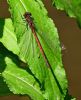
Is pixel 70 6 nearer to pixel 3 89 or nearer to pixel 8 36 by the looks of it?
pixel 8 36

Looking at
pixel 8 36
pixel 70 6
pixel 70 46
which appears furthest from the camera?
pixel 70 46

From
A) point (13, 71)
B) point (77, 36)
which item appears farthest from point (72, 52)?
point (13, 71)

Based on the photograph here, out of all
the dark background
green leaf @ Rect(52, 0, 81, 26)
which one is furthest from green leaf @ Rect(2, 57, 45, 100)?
the dark background

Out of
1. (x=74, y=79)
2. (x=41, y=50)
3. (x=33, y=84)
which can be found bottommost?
(x=74, y=79)

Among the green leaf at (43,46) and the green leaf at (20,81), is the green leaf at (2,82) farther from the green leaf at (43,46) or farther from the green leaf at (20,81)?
the green leaf at (43,46)

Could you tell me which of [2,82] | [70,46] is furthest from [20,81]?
[70,46]

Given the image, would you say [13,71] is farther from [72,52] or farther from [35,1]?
[72,52]
